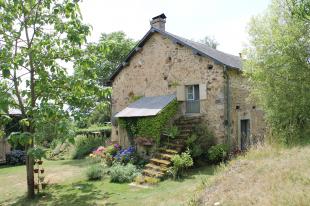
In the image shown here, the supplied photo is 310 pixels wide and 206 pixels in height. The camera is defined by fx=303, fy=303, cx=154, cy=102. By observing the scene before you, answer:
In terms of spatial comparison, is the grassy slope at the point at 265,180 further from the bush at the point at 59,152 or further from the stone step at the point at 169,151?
the bush at the point at 59,152

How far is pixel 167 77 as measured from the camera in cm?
1467

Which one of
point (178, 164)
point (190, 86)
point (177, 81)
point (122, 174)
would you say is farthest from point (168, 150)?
point (177, 81)

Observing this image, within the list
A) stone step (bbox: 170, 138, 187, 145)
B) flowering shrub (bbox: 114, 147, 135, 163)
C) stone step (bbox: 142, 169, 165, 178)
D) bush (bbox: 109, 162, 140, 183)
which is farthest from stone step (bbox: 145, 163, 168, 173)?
flowering shrub (bbox: 114, 147, 135, 163)

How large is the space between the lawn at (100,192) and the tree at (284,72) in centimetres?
303

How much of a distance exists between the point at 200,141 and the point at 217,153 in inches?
34.3

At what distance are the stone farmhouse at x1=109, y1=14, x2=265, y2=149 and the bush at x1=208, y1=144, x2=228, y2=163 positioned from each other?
77cm

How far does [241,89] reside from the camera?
13.9 m

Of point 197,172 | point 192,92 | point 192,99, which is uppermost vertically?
point 192,92

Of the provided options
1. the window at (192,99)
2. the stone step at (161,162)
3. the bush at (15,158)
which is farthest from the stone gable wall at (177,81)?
the bush at (15,158)

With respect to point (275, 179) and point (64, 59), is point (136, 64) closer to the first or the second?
point (64, 59)

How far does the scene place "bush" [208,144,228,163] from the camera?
471 inches

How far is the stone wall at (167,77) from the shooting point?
13062 millimetres

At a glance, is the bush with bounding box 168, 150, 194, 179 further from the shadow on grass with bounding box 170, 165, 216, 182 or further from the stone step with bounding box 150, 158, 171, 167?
the stone step with bounding box 150, 158, 171, 167

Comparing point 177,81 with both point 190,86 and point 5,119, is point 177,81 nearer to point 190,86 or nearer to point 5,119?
point 190,86
